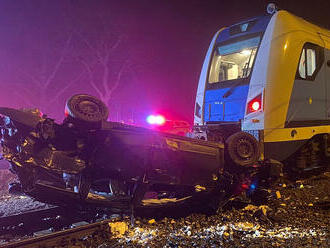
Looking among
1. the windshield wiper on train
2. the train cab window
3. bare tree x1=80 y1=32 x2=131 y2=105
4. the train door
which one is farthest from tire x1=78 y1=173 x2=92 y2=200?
bare tree x1=80 y1=32 x2=131 y2=105

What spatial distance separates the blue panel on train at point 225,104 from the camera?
18.5 feet

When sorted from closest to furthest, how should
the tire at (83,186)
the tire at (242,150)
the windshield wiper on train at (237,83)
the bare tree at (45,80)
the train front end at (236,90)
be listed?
the tire at (83,186) < the tire at (242,150) < the train front end at (236,90) < the windshield wiper on train at (237,83) < the bare tree at (45,80)

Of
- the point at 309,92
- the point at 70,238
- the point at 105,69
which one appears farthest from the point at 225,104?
the point at 105,69

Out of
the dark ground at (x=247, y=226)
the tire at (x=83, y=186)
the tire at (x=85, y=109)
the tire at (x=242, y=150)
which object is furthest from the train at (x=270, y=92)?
the tire at (x=83, y=186)

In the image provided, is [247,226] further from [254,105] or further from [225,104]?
[225,104]

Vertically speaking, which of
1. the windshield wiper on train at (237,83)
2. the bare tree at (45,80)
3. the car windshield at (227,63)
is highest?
the bare tree at (45,80)

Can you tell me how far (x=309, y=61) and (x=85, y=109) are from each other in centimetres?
458

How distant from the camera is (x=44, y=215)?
452cm

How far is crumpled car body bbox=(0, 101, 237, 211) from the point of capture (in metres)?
3.26

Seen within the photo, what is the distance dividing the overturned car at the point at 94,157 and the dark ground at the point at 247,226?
0.41 metres

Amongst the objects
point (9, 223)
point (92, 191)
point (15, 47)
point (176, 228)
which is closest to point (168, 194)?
point (176, 228)

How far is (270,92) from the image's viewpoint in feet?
16.7

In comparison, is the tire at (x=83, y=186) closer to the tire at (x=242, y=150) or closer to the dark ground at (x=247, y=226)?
the dark ground at (x=247, y=226)

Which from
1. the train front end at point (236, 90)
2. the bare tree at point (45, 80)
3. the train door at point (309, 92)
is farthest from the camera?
the bare tree at point (45, 80)
